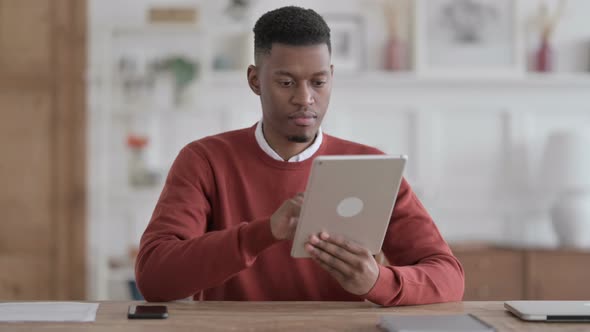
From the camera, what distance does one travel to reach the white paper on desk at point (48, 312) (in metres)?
1.42

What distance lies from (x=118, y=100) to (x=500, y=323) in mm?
3183

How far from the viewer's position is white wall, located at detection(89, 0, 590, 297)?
4344 millimetres

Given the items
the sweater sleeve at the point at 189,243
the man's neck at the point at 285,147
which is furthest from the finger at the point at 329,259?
the man's neck at the point at 285,147

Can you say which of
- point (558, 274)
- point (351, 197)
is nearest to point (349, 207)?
point (351, 197)

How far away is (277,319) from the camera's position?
1458mm

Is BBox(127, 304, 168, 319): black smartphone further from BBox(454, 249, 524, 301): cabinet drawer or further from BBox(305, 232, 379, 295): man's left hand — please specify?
BBox(454, 249, 524, 301): cabinet drawer

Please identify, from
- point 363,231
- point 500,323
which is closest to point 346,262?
point 363,231

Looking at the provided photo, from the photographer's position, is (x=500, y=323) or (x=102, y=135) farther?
(x=102, y=135)

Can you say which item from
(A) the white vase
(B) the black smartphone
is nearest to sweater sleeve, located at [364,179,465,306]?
(B) the black smartphone

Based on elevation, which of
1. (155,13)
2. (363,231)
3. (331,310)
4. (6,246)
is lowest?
(6,246)

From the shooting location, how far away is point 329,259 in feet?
4.97

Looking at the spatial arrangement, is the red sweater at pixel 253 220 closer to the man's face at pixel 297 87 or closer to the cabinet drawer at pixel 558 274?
the man's face at pixel 297 87

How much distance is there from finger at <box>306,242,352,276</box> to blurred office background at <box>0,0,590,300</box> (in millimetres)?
2743

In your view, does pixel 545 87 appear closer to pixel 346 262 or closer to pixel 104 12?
pixel 104 12
